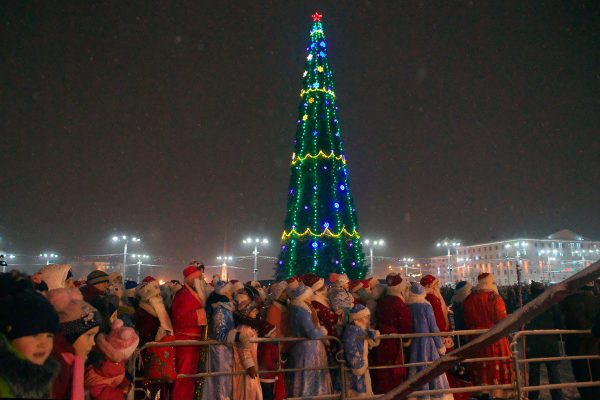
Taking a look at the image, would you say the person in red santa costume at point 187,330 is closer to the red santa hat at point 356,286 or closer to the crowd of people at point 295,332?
the crowd of people at point 295,332

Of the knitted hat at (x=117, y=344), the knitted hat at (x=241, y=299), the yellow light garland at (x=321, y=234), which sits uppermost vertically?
the yellow light garland at (x=321, y=234)

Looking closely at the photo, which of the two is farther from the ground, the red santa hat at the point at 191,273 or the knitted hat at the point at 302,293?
the red santa hat at the point at 191,273

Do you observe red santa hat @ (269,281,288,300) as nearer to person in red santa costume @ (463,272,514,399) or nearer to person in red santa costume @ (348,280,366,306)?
person in red santa costume @ (348,280,366,306)

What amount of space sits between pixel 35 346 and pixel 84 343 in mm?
1341

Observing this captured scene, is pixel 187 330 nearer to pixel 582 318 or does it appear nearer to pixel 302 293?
pixel 302 293

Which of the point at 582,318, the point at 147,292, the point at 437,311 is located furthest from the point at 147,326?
the point at 582,318

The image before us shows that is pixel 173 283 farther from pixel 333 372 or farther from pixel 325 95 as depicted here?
pixel 325 95

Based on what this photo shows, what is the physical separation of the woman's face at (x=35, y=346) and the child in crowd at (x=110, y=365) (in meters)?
1.67

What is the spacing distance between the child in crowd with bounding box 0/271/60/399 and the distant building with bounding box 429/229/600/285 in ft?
300

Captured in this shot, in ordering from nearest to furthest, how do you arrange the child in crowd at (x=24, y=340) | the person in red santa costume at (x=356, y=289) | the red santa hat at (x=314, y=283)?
the child in crowd at (x=24, y=340)
the red santa hat at (x=314, y=283)
the person in red santa costume at (x=356, y=289)

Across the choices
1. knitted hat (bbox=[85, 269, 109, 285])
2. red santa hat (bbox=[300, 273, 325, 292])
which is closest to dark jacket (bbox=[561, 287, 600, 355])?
red santa hat (bbox=[300, 273, 325, 292])

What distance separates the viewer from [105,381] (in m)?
4.05

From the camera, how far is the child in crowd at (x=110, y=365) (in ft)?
13.2

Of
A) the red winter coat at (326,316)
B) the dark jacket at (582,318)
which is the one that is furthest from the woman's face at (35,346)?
the dark jacket at (582,318)
